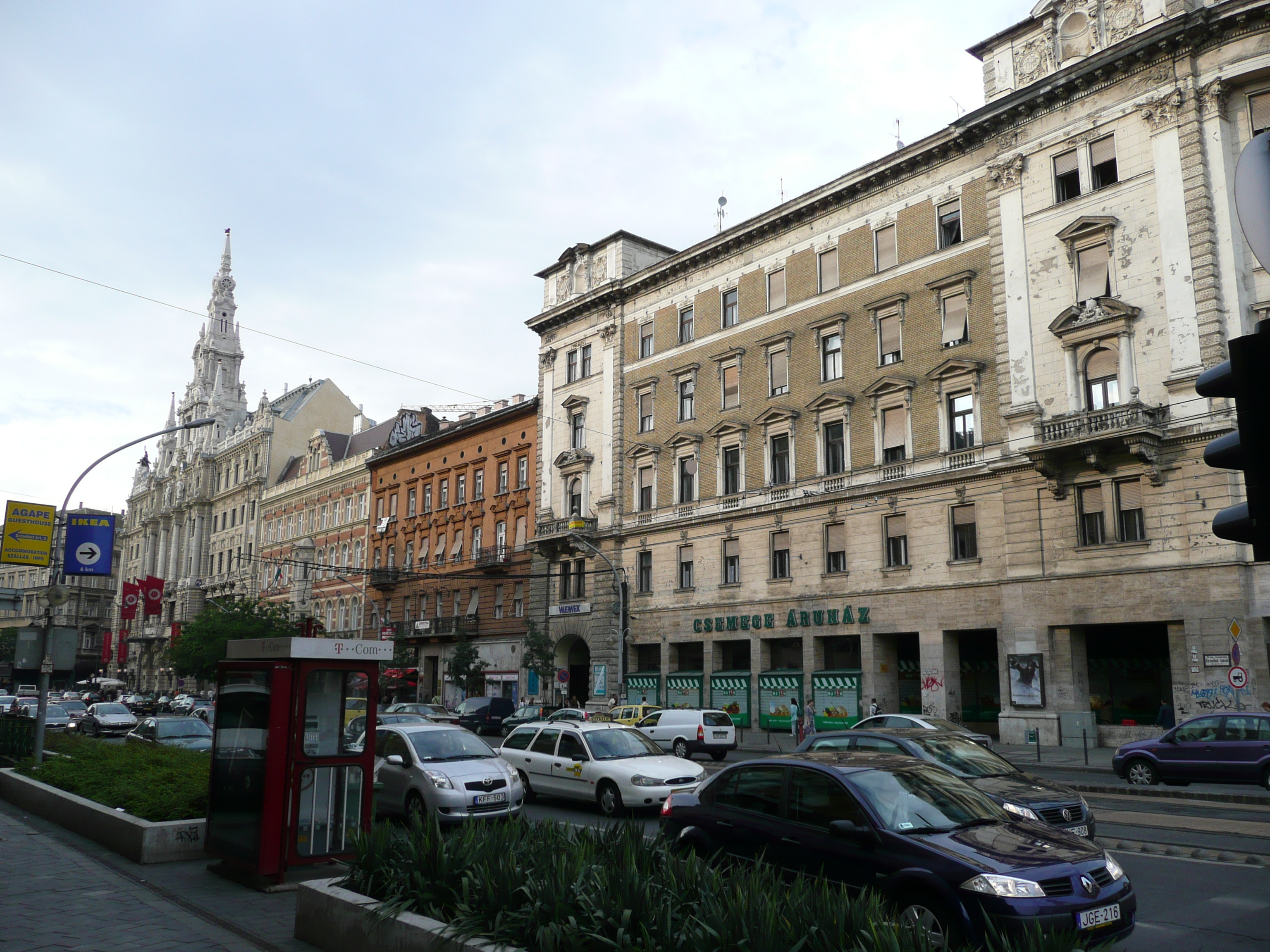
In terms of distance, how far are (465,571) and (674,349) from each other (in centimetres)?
1914

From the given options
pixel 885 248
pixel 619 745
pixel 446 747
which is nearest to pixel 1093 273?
pixel 885 248

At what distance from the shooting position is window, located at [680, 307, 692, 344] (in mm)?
45156

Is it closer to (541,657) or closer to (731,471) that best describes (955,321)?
(731,471)

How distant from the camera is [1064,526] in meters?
30.2

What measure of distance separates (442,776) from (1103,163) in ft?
89.4

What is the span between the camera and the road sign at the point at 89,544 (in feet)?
72.2

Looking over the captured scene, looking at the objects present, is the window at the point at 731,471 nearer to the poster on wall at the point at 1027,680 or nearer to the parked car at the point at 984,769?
the poster on wall at the point at 1027,680

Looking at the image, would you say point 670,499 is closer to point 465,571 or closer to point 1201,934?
point 465,571

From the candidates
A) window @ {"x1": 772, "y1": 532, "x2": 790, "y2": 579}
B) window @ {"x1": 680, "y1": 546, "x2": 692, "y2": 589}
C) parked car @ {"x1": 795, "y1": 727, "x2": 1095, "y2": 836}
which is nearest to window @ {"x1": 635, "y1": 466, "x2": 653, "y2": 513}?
window @ {"x1": 680, "y1": 546, "x2": 692, "y2": 589}

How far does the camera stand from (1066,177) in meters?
32.0

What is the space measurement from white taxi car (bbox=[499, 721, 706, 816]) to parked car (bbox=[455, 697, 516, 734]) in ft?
70.3

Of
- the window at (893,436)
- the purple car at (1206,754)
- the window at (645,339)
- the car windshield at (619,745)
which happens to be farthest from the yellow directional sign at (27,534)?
the window at (645,339)

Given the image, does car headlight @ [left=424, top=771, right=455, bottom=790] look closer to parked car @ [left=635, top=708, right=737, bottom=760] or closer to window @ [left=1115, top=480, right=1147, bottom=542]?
parked car @ [left=635, top=708, right=737, bottom=760]

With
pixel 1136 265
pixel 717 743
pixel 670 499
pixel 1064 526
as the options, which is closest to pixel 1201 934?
pixel 717 743
